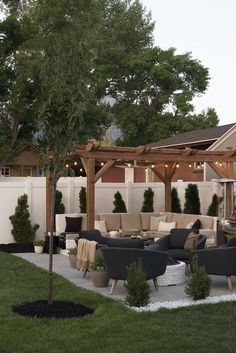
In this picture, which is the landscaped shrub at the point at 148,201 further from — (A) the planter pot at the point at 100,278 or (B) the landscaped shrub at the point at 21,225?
(A) the planter pot at the point at 100,278

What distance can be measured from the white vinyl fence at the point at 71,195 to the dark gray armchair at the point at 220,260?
347 inches

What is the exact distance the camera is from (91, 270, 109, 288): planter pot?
1061cm

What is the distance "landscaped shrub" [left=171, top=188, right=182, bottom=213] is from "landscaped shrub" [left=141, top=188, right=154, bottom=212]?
35.5 inches

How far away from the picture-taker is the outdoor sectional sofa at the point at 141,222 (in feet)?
56.4

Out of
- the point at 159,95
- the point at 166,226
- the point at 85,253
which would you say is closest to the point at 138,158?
the point at 166,226

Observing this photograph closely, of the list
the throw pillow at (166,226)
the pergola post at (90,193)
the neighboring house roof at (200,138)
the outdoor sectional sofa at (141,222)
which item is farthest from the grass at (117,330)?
the neighboring house roof at (200,138)

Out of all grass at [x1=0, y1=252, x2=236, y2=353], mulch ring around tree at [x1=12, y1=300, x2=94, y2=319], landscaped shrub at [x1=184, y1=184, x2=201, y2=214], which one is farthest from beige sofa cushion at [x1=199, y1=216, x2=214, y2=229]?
mulch ring around tree at [x1=12, y1=300, x2=94, y2=319]

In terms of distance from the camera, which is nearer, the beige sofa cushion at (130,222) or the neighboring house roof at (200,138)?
the beige sofa cushion at (130,222)

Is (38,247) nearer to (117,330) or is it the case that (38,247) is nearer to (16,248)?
(16,248)

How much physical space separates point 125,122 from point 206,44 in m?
19.3

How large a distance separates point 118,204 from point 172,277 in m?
9.00

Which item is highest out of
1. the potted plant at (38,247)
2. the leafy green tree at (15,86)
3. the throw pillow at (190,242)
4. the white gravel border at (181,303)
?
the leafy green tree at (15,86)

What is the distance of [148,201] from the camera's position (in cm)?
2036

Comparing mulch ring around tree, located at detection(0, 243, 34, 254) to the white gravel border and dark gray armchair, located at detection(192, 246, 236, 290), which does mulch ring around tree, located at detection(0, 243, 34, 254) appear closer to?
dark gray armchair, located at detection(192, 246, 236, 290)
